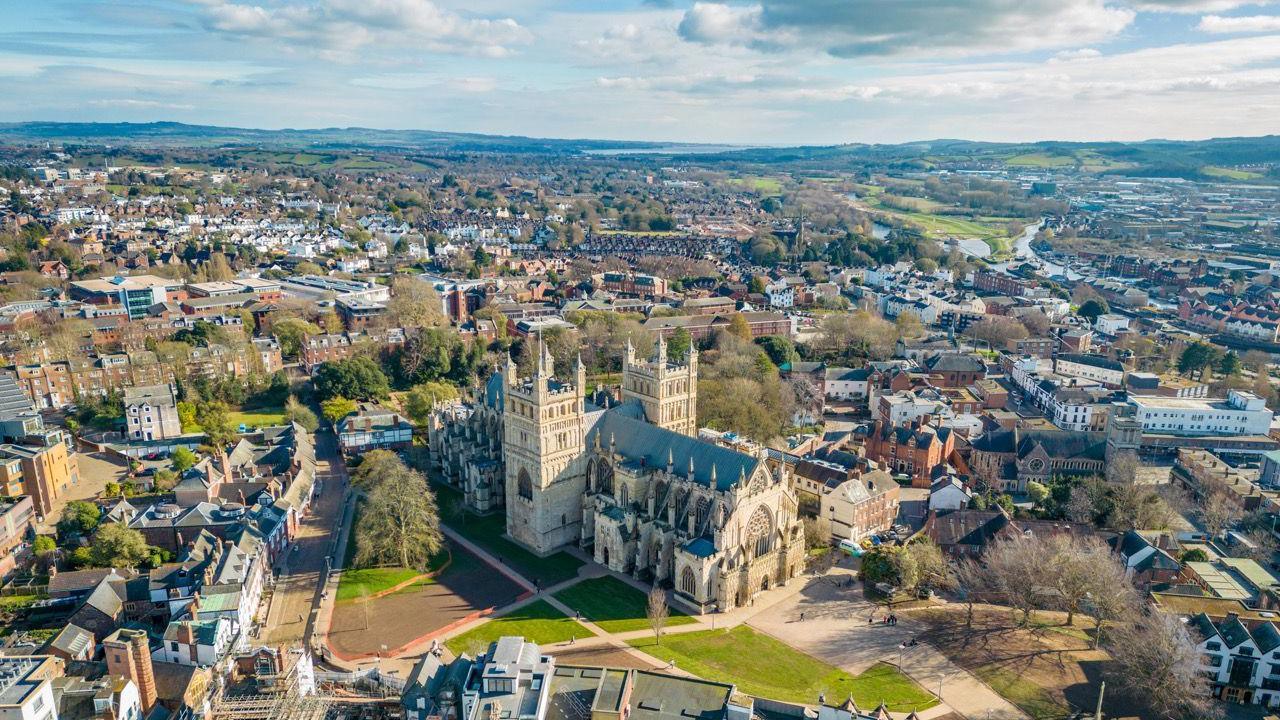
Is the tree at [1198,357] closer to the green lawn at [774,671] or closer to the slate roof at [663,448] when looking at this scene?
the slate roof at [663,448]

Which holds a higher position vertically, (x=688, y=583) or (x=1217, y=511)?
(x=1217, y=511)

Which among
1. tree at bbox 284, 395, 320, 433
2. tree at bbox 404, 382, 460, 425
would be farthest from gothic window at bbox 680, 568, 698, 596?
tree at bbox 284, 395, 320, 433

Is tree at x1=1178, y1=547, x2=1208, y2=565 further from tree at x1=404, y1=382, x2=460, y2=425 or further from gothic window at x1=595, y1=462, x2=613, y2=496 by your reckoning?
tree at x1=404, y1=382, x2=460, y2=425

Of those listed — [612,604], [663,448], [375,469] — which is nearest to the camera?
[612,604]

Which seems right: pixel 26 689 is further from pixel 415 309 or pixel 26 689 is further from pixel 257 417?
pixel 415 309

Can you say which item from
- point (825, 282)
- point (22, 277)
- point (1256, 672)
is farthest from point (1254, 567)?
point (22, 277)

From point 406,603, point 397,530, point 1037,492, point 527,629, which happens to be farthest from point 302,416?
point 1037,492
